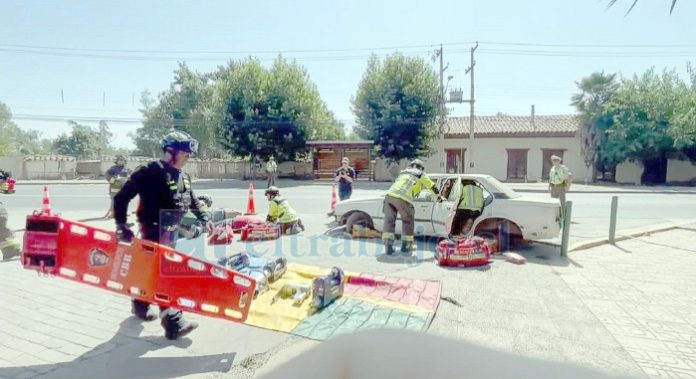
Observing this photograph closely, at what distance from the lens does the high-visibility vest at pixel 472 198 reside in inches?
270

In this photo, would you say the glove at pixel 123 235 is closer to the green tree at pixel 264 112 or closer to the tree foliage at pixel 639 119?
the green tree at pixel 264 112

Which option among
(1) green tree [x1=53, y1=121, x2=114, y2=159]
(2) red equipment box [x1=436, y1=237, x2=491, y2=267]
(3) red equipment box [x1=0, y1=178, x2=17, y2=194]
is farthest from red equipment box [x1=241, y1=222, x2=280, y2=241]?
(1) green tree [x1=53, y1=121, x2=114, y2=159]

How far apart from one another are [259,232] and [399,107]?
805 inches

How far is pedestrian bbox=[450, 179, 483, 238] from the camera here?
6.87 meters

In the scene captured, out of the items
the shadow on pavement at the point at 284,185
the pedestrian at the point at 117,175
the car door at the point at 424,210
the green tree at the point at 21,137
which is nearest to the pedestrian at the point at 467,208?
the car door at the point at 424,210

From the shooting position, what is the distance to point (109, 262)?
10.8 feet

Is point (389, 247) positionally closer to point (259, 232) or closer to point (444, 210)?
point (444, 210)

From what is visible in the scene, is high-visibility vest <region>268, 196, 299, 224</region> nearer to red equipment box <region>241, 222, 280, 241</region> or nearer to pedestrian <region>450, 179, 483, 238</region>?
red equipment box <region>241, 222, 280, 241</region>

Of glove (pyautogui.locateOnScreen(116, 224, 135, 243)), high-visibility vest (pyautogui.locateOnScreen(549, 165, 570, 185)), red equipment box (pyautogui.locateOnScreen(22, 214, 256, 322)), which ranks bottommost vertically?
red equipment box (pyautogui.locateOnScreen(22, 214, 256, 322))

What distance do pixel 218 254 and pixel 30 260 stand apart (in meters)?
3.64

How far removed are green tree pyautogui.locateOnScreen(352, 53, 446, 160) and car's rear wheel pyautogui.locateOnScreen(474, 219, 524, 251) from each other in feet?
65.9

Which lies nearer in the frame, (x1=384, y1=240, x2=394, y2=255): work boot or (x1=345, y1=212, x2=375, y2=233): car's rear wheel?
(x1=384, y1=240, x2=394, y2=255): work boot

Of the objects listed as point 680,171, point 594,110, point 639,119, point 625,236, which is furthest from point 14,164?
point 680,171

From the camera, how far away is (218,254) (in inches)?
266
